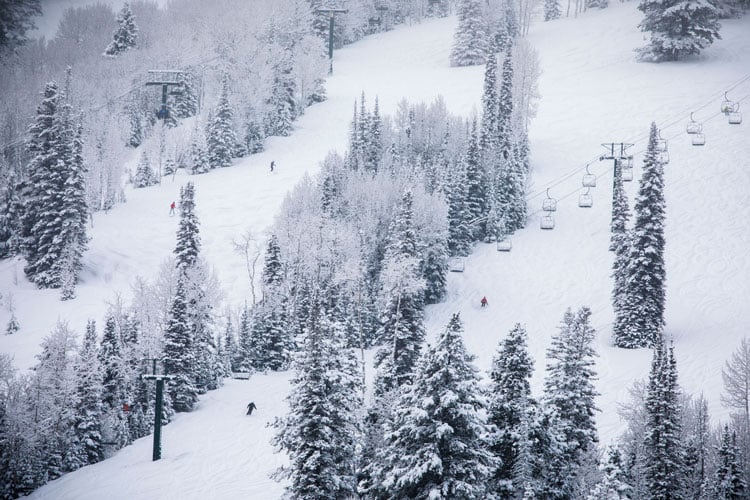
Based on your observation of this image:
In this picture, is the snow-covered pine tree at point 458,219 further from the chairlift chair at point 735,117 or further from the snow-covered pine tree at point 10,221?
the snow-covered pine tree at point 10,221

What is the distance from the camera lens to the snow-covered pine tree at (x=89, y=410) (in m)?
42.1

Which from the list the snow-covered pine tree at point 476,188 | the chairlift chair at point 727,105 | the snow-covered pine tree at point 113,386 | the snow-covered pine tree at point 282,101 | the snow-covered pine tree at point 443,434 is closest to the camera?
the snow-covered pine tree at point 443,434

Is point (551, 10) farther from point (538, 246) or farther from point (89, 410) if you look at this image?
point (89, 410)

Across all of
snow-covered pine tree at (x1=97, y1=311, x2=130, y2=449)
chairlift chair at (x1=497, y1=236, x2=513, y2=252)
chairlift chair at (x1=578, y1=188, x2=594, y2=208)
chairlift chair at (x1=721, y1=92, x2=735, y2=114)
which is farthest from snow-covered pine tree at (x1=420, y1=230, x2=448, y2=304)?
chairlift chair at (x1=721, y1=92, x2=735, y2=114)

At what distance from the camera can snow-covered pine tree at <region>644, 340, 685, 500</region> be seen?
26672 mm

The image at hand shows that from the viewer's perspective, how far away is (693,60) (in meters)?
102

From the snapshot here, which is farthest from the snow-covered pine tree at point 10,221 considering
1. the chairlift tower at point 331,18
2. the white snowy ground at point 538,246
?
the chairlift tower at point 331,18

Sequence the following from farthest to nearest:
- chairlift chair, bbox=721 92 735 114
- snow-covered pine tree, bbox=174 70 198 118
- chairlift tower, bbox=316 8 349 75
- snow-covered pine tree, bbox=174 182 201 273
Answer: chairlift tower, bbox=316 8 349 75, snow-covered pine tree, bbox=174 70 198 118, chairlift chair, bbox=721 92 735 114, snow-covered pine tree, bbox=174 182 201 273

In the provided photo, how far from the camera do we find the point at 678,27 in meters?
101

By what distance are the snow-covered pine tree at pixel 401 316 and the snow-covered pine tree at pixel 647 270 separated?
14417 millimetres

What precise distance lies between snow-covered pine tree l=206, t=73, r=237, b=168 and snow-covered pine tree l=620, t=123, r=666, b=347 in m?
53.3

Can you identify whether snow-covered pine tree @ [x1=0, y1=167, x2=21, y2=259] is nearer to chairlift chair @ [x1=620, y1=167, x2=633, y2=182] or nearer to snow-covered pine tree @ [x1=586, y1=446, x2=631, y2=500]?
chairlift chair @ [x1=620, y1=167, x2=633, y2=182]

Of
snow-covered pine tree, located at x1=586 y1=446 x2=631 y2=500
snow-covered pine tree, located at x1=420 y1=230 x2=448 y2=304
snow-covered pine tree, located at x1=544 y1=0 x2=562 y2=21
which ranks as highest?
snow-covered pine tree, located at x1=544 y1=0 x2=562 y2=21

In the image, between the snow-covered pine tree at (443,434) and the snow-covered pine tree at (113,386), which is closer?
the snow-covered pine tree at (443,434)
